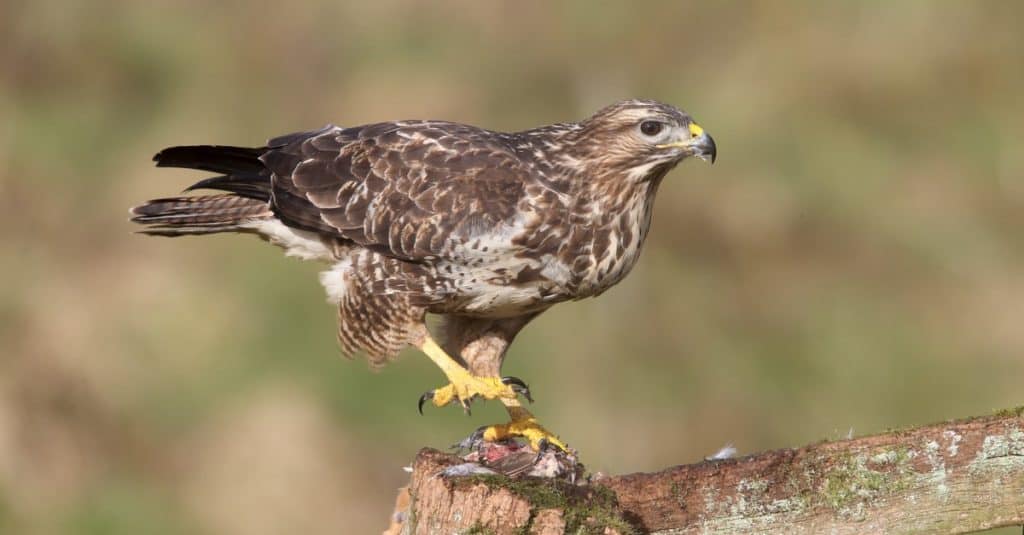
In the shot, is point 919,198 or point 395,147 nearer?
point 395,147

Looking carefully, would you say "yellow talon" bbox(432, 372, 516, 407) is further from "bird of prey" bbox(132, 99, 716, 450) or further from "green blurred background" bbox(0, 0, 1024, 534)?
"green blurred background" bbox(0, 0, 1024, 534)

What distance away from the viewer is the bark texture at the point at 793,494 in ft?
15.2

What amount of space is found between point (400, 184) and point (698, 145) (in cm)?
142

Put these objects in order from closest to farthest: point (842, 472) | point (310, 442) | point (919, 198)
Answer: point (842, 472)
point (310, 442)
point (919, 198)

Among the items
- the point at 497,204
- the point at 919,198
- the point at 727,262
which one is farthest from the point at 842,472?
the point at 919,198

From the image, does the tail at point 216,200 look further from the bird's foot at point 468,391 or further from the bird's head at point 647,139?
the bird's head at point 647,139

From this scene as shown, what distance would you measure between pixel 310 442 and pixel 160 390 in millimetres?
1392

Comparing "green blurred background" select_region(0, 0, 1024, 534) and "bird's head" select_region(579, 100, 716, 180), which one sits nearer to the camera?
"bird's head" select_region(579, 100, 716, 180)

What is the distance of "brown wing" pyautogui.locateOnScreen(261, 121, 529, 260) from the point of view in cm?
646

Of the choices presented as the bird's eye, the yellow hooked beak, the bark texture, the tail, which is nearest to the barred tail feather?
the tail

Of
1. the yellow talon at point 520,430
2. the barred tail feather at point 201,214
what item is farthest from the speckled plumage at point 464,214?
the yellow talon at point 520,430

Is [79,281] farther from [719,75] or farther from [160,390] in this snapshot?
[719,75]

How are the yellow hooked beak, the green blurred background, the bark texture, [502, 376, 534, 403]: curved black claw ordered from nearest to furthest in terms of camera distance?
the bark texture → the yellow hooked beak → [502, 376, 534, 403]: curved black claw → the green blurred background

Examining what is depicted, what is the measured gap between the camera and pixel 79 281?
39.4ft
